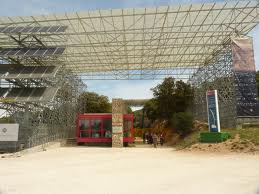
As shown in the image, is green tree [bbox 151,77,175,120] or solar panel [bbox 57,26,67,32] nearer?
solar panel [bbox 57,26,67,32]

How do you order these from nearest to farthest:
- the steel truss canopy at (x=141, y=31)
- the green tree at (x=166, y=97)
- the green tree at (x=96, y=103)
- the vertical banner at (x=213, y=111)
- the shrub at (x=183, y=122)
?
the vertical banner at (x=213, y=111)
the steel truss canopy at (x=141, y=31)
the shrub at (x=183, y=122)
the green tree at (x=166, y=97)
the green tree at (x=96, y=103)

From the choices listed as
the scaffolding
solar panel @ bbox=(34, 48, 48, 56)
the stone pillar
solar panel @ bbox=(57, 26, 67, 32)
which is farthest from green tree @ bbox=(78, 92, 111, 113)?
solar panel @ bbox=(57, 26, 67, 32)

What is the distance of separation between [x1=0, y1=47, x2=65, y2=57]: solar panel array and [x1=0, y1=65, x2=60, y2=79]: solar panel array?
1678 mm

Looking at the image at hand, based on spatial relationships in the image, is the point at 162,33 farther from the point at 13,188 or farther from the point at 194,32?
the point at 13,188

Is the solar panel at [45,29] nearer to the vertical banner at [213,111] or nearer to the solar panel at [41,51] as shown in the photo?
the solar panel at [41,51]

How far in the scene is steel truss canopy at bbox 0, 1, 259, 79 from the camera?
2336 cm

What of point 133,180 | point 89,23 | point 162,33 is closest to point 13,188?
point 133,180

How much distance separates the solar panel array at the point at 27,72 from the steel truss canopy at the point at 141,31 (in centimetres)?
255

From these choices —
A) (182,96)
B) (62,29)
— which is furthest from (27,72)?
(182,96)

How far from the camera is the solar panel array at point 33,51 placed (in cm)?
2682

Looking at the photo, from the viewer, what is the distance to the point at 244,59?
26062 millimetres

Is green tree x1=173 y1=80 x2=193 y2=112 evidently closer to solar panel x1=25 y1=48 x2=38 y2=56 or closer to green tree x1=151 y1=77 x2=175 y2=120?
green tree x1=151 y1=77 x2=175 y2=120

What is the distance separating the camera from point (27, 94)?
2628 cm

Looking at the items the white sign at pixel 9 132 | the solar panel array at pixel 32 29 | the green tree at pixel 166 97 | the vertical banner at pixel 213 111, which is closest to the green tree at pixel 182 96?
the green tree at pixel 166 97
